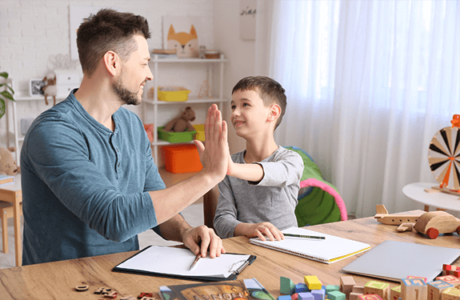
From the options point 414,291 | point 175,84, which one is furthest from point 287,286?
point 175,84

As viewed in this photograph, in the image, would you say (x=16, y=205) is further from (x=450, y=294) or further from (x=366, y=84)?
(x=450, y=294)

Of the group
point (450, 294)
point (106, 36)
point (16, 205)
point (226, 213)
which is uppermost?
point (106, 36)

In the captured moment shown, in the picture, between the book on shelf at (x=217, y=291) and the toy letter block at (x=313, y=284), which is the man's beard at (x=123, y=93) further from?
the toy letter block at (x=313, y=284)

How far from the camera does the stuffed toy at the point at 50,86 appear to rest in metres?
4.54

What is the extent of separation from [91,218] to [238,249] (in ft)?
1.27

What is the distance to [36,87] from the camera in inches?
181

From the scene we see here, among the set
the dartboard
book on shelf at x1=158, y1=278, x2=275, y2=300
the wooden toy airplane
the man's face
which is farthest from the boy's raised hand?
the dartboard

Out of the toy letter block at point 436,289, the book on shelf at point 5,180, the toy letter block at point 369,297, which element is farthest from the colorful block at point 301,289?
the book on shelf at point 5,180

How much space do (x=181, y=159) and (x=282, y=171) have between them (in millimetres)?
3636

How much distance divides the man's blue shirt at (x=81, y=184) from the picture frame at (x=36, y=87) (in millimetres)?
3385

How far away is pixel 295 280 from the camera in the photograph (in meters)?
1.06

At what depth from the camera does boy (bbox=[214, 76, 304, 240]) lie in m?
1.51

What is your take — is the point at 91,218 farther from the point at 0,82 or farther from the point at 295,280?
the point at 0,82

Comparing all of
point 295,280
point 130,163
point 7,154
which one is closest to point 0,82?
point 7,154
